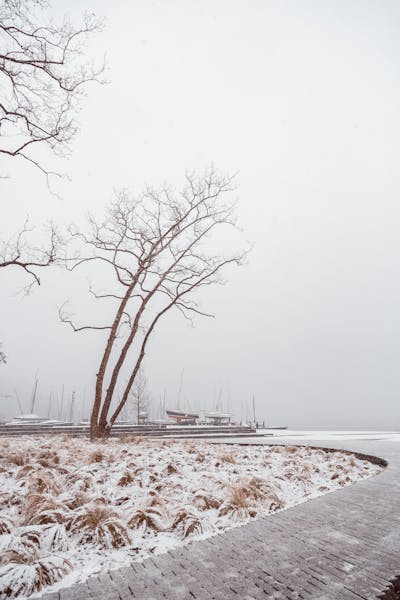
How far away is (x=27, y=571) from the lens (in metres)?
2.30

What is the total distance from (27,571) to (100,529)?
Result: 2.91 ft

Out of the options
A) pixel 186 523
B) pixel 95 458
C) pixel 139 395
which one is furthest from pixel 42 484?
pixel 139 395

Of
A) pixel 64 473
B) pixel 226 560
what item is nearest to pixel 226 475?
pixel 64 473

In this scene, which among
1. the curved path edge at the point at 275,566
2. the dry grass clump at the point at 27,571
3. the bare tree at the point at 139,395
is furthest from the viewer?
the bare tree at the point at 139,395

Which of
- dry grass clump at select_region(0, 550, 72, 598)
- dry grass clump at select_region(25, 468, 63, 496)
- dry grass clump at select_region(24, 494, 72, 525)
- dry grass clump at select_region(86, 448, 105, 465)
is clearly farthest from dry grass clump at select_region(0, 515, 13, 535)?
dry grass clump at select_region(86, 448, 105, 465)

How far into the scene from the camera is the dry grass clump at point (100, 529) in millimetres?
3047

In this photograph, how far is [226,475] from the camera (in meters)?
5.63

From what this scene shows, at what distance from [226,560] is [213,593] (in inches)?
19.8

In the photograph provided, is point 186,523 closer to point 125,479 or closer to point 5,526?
point 5,526

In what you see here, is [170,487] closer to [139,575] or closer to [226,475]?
[226,475]

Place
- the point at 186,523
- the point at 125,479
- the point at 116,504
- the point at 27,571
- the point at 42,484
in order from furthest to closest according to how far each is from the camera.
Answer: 1. the point at 125,479
2. the point at 42,484
3. the point at 116,504
4. the point at 186,523
5. the point at 27,571

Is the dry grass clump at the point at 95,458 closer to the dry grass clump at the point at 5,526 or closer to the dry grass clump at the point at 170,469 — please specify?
the dry grass clump at the point at 170,469

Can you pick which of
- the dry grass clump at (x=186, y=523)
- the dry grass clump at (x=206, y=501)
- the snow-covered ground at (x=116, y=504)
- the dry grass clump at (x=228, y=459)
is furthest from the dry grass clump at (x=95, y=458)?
the dry grass clump at (x=186, y=523)

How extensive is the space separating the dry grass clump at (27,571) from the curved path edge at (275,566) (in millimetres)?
182
